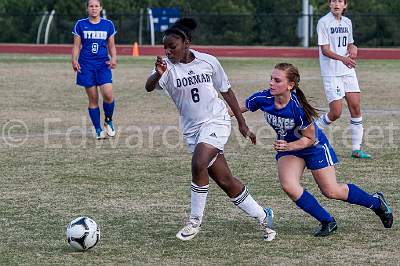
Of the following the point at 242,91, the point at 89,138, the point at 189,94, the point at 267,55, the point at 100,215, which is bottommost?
the point at 267,55

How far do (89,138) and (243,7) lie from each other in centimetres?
3166

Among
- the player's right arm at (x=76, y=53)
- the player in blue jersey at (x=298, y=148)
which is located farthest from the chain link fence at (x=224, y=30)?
the player in blue jersey at (x=298, y=148)

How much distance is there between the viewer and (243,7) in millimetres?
44938

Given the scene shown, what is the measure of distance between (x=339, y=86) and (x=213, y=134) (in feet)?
15.1

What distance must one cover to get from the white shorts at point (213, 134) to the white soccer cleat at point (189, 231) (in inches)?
23.4

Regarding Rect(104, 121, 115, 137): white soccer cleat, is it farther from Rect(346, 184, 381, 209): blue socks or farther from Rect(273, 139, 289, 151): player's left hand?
Rect(273, 139, 289, 151): player's left hand

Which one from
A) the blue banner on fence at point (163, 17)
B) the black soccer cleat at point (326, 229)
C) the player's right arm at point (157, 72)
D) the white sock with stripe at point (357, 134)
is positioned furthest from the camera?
the blue banner on fence at point (163, 17)

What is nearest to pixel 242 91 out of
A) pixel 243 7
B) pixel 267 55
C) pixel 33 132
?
pixel 33 132

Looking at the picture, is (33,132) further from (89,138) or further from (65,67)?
(65,67)

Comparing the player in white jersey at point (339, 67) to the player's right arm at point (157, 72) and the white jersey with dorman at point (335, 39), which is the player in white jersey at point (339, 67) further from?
the player's right arm at point (157, 72)

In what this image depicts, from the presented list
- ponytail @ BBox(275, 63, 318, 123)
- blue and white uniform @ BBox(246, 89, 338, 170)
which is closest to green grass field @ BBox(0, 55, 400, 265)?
blue and white uniform @ BBox(246, 89, 338, 170)

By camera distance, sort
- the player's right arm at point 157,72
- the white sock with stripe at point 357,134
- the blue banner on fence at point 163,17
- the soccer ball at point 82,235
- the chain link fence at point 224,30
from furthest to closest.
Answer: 1. the chain link fence at point 224,30
2. the blue banner on fence at point 163,17
3. the white sock with stripe at point 357,134
4. the player's right arm at point 157,72
5. the soccer ball at point 82,235

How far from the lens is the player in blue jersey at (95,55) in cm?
1390

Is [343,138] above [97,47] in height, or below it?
below
